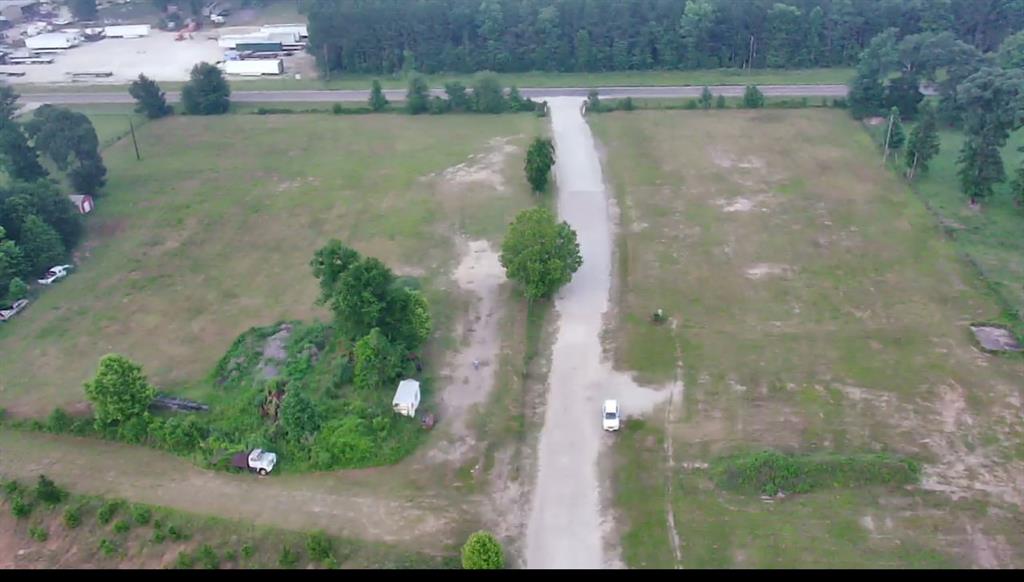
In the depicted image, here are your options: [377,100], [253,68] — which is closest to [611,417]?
[377,100]

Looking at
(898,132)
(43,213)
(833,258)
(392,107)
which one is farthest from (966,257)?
(43,213)

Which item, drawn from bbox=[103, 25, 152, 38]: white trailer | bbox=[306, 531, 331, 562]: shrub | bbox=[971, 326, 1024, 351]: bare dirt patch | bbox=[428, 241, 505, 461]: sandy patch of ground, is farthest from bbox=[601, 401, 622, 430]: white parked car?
bbox=[103, 25, 152, 38]: white trailer

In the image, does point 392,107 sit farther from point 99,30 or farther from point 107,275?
point 99,30

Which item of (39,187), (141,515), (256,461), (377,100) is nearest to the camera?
(141,515)

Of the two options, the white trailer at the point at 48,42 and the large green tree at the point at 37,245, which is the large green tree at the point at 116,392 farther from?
the white trailer at the point at 48,42

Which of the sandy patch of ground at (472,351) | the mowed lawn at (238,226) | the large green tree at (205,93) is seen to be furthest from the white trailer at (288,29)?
the sandy patch of ground at (472,351)

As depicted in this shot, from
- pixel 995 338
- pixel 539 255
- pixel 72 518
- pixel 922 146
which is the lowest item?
pixel 72 518

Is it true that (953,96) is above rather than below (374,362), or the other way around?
above

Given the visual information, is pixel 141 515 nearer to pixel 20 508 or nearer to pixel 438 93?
pixel 20 508

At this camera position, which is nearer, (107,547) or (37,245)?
(107,547)
